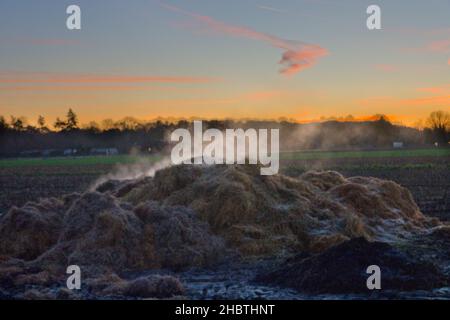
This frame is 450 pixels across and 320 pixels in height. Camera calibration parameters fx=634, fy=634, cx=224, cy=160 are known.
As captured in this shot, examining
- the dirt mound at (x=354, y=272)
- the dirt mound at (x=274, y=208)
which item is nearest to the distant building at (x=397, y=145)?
the dirt mound at (x=274, y=208)

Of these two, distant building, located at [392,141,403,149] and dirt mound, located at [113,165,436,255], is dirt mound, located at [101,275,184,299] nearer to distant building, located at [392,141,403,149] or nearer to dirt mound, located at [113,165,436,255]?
dirt mound, located at [113,165,436,255]

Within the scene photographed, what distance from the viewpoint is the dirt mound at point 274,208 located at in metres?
14.8

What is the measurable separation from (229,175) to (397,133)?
92.2 metres

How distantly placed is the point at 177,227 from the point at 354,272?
4.38m

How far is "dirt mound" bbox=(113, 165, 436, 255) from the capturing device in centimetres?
1484

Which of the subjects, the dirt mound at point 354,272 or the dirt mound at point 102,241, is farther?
the dirt mound at point 102,241

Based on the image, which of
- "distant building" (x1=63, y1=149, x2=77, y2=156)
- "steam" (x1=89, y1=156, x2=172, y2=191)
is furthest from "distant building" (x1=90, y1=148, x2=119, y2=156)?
"steam" (x1=89, y1=156, x2=172, y2=191)

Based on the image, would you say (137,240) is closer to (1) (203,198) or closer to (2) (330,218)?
(1) (203,198)

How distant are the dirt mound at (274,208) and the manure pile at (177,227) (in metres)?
0.03

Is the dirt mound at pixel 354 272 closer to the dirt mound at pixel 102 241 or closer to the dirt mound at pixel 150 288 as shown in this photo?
the dirt mound at pixel 150 288

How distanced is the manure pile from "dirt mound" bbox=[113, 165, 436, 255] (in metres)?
0.03

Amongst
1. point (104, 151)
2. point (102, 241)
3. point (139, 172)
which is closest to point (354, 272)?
point (102, 241)

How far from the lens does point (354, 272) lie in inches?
456
